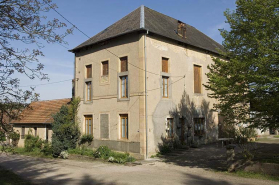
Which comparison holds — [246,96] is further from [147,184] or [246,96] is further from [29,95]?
[29,95]

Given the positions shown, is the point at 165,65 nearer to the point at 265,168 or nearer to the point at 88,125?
the point at 88,125

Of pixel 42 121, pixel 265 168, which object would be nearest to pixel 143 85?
pixel 265 168

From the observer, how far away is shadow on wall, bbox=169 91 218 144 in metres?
18.6

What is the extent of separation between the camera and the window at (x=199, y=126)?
20.1m

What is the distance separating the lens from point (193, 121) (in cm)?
1989

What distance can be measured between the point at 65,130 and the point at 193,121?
9721mm

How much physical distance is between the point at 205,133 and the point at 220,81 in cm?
1029

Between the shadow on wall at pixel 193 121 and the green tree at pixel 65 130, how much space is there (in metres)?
7.61

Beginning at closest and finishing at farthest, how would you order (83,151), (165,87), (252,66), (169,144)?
(252,66) → (169,144) → (165,87) → (83,151)

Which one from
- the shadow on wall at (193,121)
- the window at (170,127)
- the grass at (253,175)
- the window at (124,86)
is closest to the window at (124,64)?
the window at (124,86)

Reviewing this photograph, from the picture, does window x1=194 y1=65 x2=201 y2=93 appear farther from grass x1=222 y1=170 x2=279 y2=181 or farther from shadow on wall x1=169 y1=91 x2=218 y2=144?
grass x1=222 y1=170 x2=279 y2=181

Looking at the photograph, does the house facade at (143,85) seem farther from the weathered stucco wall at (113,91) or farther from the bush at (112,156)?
the bush at (112,156)

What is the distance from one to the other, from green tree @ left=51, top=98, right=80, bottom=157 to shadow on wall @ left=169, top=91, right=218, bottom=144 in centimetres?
761

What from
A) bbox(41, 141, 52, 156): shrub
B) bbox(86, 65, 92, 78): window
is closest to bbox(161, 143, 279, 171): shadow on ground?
bbox(86, 65, 92, 78): window
